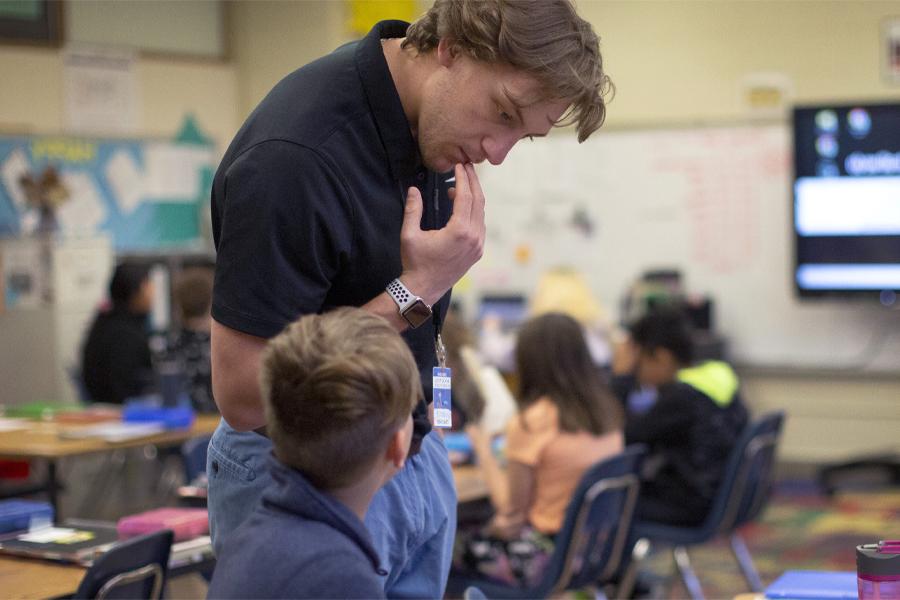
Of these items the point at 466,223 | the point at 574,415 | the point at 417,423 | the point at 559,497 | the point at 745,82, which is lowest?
the point at 559,497

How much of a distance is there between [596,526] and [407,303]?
7.00ft

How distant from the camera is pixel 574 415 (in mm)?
3924

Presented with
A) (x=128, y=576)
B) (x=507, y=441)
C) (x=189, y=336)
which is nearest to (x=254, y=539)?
(x=128, y=576)

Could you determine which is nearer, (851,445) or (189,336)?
(189,336)

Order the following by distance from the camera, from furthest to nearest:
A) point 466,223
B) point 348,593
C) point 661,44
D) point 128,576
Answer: point 661,44, point 128,576, point 466,223, point 348,593

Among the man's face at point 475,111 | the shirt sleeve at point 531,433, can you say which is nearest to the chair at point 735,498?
the shirt sleeve at point 531,433

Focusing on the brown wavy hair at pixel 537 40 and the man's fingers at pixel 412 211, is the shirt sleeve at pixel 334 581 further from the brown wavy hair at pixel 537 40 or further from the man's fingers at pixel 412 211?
the brown wavy hair at pixel 537 40

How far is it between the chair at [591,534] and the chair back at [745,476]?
554 mm

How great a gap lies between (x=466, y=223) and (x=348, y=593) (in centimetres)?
53

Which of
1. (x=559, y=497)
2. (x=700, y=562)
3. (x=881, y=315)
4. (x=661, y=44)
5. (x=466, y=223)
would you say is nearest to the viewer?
(x=466, y=223)

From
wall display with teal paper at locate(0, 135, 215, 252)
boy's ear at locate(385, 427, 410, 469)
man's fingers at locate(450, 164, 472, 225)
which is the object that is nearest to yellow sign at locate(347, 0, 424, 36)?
wall display with teal paper at locate(0, 135, 215, 252)

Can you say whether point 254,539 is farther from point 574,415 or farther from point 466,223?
point 574,415

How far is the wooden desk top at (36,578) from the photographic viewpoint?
2.34m

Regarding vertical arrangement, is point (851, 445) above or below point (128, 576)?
below
